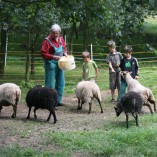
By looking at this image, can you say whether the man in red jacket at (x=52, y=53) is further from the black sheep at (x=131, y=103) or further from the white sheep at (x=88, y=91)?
the black sheep at (x=131, y=103)

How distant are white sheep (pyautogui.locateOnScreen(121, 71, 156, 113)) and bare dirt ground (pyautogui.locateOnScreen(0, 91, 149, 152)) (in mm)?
763

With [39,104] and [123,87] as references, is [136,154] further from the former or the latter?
[123,87]

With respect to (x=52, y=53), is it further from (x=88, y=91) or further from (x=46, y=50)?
(x=88, y=91)

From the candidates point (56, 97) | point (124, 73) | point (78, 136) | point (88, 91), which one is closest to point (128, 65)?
point (124, 73)

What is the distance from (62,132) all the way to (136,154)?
1836 millimetres

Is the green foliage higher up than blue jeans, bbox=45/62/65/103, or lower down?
lower down

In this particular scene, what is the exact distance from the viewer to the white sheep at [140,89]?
9.42 metres

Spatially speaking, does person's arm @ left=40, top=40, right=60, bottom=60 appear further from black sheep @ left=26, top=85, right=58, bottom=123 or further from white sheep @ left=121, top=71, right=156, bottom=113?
white sheep @ left=121, top=71, right=156, bottom=113

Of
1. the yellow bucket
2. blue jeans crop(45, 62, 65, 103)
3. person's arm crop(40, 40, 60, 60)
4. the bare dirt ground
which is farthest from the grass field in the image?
person's arm crop(40, 40, 60, 60)

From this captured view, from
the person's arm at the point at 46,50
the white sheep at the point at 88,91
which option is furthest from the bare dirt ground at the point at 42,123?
the person's arm at the point at 46,50

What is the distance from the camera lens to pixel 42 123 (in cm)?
851

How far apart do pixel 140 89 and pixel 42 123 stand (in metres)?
2.42

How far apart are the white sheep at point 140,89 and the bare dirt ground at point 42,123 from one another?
763 mm

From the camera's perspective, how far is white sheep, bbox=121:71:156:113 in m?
9.42
